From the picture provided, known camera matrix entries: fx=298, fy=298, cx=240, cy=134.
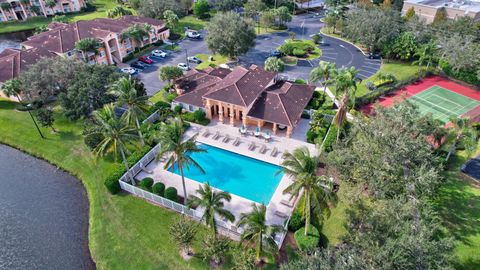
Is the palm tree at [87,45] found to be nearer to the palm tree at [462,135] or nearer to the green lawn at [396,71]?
the green lawn at [396,71]

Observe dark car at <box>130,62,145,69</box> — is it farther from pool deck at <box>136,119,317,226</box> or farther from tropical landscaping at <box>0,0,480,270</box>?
pool deck at <box>136,119,317,226</box>

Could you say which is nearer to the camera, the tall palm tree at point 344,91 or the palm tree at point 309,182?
the palm tree at point 309,182

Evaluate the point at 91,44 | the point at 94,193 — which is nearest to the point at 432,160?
the point at 94,193

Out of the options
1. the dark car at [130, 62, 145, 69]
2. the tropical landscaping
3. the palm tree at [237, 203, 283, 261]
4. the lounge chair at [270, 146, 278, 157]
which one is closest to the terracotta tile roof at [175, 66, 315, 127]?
the tropical landscaping

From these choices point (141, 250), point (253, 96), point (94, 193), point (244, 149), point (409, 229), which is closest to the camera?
point (409, 229)

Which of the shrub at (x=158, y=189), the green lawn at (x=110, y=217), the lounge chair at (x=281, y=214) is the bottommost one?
the green lawn at (x=110, y=217)

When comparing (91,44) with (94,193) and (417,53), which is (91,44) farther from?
(417,53)

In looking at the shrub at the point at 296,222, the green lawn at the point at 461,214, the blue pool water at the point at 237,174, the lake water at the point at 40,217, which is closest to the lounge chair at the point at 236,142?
the blue pool water at the point at 237,174
